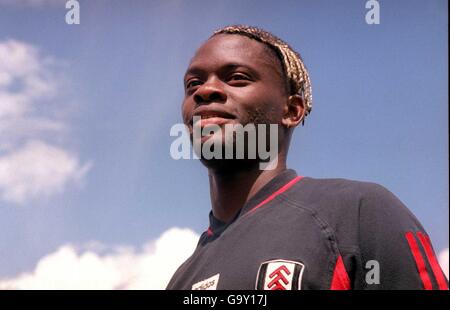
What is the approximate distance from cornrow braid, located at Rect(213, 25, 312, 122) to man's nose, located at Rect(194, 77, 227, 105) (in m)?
0.49

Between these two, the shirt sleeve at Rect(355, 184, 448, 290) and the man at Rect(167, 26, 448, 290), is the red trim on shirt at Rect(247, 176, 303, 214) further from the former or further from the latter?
the shirt sleeve at Rect(355, 184, 448, 290)

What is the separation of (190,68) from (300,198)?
1.17 metres

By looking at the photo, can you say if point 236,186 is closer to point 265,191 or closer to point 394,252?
point 265,191

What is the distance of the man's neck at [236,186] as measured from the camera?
10.4 ft

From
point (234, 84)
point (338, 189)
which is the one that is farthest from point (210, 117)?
point (338, 189)

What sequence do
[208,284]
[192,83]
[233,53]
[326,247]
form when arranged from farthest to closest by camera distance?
[192,83], [233,53], [208,284], [326,247]

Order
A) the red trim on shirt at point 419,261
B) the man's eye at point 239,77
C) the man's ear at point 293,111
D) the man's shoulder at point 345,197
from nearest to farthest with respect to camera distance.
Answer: the red trim on shirt at point 419,261 < the man's shoulder at point 345,197 < the man's eye at point 239,77 < the man's ear at point 293,111

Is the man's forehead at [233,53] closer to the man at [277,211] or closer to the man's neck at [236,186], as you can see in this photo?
the man at [277,211]

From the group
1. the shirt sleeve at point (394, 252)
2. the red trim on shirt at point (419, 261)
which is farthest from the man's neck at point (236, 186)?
the red trim on shirt at point (419, 261)

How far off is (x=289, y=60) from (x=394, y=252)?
5.25ft

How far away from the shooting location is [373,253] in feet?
7.80

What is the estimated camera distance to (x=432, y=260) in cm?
237
